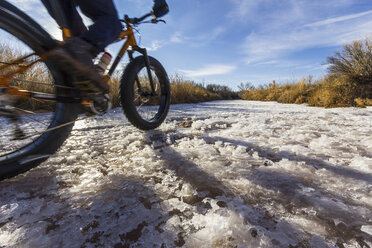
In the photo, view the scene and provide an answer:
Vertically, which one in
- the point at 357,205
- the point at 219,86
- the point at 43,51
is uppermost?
the point at 219,86

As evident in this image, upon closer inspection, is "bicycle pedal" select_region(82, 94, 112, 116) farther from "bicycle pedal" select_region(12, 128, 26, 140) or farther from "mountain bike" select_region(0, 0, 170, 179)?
"bicycle pedal" select_region(12, 128, 26, 140)

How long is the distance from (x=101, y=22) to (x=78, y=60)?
39 centimetres

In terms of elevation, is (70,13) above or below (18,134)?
above

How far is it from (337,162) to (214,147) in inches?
26.1

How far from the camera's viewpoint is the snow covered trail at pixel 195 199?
0.46 m

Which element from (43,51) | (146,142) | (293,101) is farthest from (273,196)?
(293,101)

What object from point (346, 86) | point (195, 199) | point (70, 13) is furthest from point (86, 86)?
point (346, 86)

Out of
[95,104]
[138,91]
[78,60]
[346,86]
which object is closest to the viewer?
[78,60]

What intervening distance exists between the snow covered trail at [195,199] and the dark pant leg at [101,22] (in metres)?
0.71

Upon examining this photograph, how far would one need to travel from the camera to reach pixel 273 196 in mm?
622

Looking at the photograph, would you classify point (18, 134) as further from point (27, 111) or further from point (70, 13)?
point (70, 13)

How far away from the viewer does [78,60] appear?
34.1 inches

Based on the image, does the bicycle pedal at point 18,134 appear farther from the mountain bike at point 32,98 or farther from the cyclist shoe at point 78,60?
the cyclist shoe at point 78,60

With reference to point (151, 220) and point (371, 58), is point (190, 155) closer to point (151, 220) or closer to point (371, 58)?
point (151, 220)
